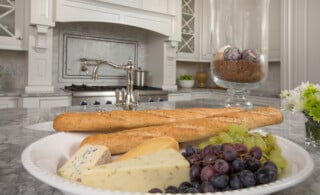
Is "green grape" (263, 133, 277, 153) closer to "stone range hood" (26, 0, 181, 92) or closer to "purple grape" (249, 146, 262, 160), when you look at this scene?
"purple grape" (249, 146, 262, 160)

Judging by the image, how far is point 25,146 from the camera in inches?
29.3

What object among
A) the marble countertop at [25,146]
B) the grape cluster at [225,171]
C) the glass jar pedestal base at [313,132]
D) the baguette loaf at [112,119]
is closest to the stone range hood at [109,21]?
the marble countertop at [25,146]

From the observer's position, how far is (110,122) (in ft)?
2.07

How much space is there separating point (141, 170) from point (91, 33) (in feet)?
10.3

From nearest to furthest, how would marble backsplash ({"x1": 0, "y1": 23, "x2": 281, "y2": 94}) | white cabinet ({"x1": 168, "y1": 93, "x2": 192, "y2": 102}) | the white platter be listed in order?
the white platter
marble backsplash ({"x1": 0, "y1": 23, "x2": 281, "y2": 94})
white cabinet ({"x1": 168, "y1": 93, "x2": 192, "y2": 102})

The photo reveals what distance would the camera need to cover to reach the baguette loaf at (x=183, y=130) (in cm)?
54

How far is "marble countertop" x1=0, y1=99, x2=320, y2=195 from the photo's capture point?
472mm

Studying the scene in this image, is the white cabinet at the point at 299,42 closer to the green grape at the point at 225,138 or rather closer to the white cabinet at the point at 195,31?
the white cabinet at the point at 195,31

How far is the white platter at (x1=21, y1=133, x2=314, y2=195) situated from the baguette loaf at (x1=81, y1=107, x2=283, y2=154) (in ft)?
0.16

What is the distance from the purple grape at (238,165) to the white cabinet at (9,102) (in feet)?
8.10

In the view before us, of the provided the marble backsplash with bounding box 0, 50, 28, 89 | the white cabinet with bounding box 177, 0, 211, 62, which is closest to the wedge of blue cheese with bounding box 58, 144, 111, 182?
the marble backsplash with bounding box 0, 50, 28, 89

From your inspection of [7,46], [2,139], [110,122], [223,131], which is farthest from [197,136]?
[7,46]

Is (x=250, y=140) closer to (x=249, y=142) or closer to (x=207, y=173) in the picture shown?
(x=249, y=142)

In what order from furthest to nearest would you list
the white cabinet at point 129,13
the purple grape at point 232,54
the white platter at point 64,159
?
the white cabinet at point 129,13 < the purple grape at point 232,54 < the white platter at point 64,159
